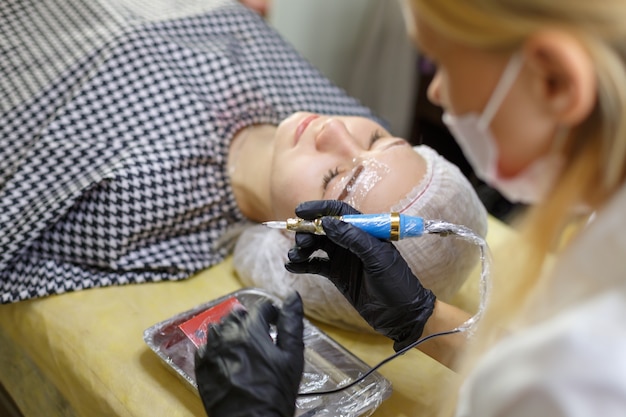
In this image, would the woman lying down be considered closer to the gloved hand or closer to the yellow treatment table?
the yellow treatment table

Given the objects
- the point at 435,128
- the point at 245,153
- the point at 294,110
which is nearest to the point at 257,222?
the point at 245,153

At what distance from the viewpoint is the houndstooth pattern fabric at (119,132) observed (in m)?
1.44

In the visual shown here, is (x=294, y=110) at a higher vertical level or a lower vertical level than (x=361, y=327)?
higher

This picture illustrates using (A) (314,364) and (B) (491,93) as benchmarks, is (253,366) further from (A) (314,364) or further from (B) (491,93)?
(B) (491,93)

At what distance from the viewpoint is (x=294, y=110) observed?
184 cm

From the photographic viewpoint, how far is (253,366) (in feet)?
3.01

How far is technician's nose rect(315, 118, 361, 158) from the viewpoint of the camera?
4.68 ft

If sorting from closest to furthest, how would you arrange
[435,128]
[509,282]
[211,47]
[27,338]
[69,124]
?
[509,282] → [27,338] → [69,124] → [211,47] → [435,128]

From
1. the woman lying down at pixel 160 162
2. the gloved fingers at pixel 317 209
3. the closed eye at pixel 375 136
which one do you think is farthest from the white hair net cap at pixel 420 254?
the gloved fingers at pixel 317 209

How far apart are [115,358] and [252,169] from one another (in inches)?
23.6

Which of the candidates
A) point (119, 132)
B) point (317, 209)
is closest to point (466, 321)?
point (317, 209)

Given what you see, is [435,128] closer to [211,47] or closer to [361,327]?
[211,47]

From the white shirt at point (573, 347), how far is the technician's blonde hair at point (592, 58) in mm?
31

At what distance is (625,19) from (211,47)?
1.35 m
